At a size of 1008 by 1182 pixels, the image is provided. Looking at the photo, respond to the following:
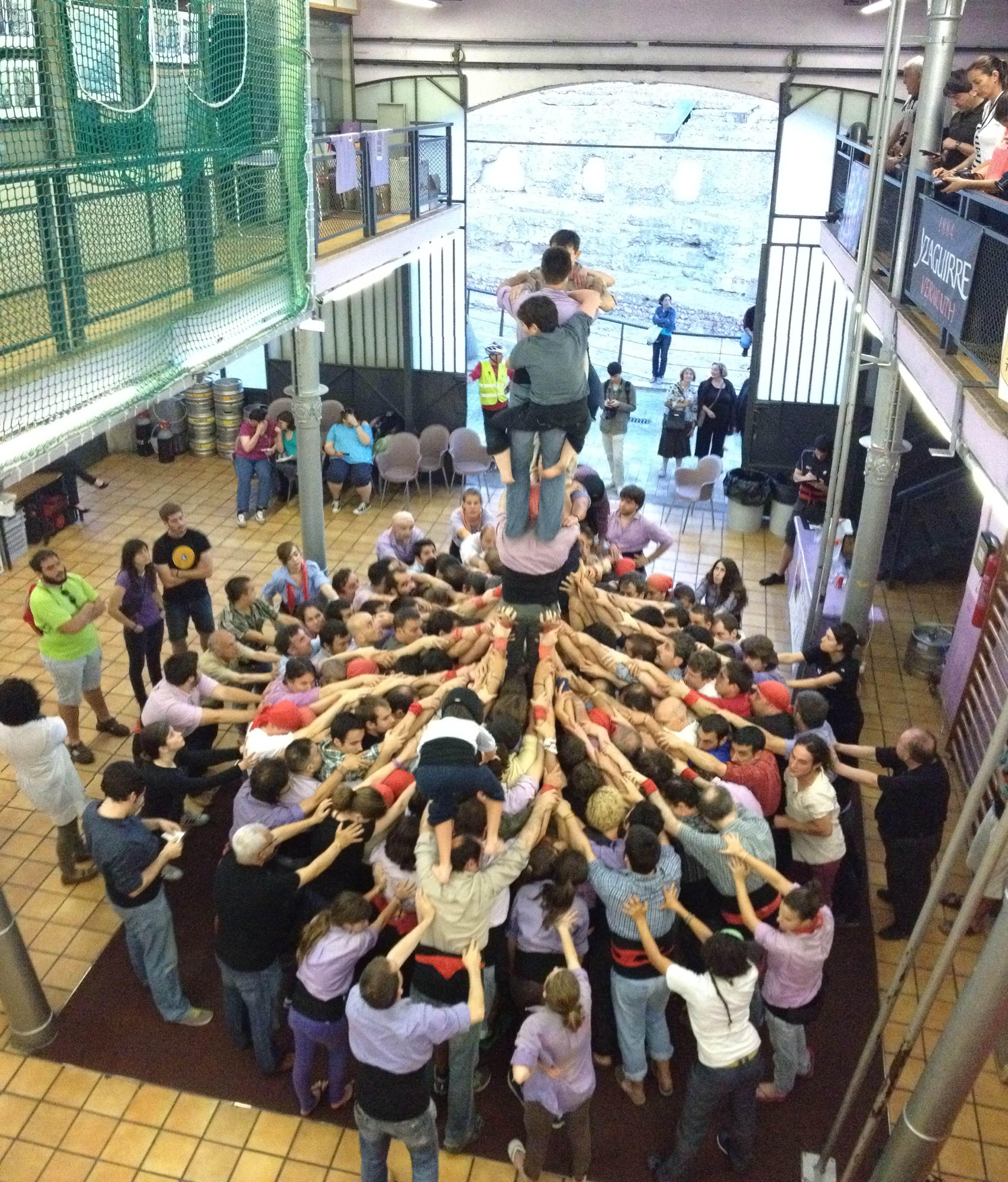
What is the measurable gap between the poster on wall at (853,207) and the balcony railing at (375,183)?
4534 millimetres

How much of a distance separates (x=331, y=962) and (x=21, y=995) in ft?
6.39

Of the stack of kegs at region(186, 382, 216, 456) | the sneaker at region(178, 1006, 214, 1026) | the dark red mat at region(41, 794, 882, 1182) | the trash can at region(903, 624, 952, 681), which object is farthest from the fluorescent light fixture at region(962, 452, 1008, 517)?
the stack of kegs at region(186, 382, 216, 456)

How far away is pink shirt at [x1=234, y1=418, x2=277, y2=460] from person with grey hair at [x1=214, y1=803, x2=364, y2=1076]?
7.48 metres

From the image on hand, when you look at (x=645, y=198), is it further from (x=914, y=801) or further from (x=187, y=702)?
(x=914, y=801)

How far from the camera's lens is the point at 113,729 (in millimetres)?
8023

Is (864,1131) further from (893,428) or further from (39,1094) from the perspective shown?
(893,428)

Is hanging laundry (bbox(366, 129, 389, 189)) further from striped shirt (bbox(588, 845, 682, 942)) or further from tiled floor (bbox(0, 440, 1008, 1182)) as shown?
striped shirt (bbox(588, 845, 682, 942))

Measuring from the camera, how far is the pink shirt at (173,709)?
629 centimetres

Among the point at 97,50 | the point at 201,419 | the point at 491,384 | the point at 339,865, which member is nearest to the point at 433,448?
the point at 491,384

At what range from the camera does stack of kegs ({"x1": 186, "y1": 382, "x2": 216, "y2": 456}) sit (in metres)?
13.9

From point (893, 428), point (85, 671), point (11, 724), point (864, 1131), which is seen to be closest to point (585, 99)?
point (893, 428)

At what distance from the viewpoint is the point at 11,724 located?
5711mm

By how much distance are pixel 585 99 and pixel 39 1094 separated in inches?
937

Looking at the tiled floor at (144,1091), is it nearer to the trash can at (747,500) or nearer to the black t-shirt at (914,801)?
the black t-shirt at (914,801)
